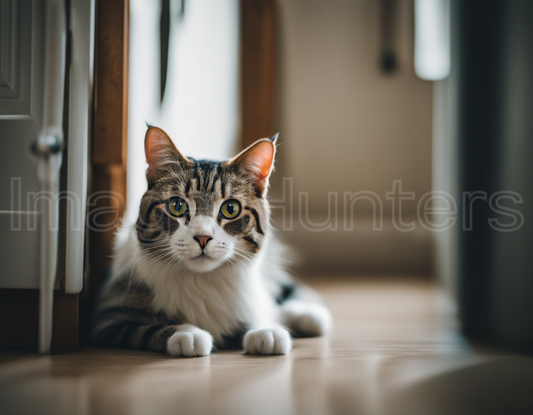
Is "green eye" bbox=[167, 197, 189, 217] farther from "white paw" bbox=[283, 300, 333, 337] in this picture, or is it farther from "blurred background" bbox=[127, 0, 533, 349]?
"white paw" bbox=[283, 300, 333, 337]

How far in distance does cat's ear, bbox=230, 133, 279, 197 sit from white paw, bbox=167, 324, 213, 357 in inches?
14.6

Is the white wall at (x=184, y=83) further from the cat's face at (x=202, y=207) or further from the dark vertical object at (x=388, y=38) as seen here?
the dark vertical object at (x=388, y=38)

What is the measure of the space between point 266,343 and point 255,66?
1643 millimetres

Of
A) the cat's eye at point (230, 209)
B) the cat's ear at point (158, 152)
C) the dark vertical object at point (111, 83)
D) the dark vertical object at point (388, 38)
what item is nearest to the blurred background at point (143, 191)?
the dark vertical object at point (111, 83)

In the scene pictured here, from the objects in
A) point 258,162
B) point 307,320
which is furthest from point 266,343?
point 258,162

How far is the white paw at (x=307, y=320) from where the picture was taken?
1110mm

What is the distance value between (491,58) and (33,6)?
45.3 inches

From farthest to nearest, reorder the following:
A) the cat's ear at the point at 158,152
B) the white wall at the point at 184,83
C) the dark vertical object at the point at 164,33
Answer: the white wall at the point at 184,83
the dark vertical object at the point at 164,33
the cat's ear at the point at 158,152

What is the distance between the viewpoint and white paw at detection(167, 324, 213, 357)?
834 mm

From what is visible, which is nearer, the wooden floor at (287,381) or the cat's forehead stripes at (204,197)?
the wooden floor at (287,381)

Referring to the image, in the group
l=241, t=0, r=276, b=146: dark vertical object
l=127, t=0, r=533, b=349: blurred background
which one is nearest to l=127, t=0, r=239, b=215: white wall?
l=127, t=0, r=533, b=349: blurred background

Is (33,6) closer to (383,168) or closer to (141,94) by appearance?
(141,94)

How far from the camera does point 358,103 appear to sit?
118 inches

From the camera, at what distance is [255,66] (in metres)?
2.13
